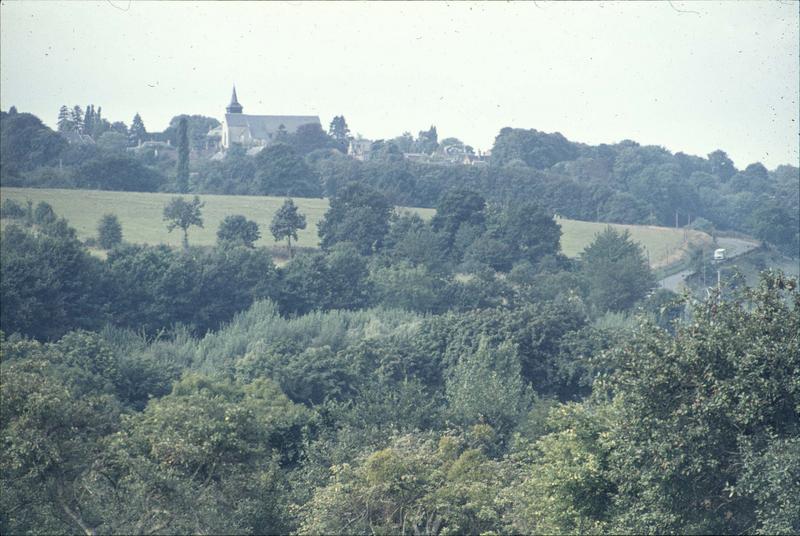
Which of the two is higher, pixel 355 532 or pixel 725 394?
pixel 725 394

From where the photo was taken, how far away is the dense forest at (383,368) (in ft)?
52.0

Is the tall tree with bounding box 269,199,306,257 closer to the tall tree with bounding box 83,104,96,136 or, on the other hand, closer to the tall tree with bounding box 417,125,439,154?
the tall tree with bounding box 83,104,96,136

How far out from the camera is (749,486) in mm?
14750

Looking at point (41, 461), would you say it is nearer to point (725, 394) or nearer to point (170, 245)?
point (725, 394)

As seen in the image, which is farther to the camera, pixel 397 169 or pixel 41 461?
pixel 397 169

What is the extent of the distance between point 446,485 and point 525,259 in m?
44.7

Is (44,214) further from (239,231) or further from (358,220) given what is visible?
(358,220)

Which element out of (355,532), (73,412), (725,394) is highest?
(725,394)

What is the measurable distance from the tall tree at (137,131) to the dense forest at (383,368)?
101 ft

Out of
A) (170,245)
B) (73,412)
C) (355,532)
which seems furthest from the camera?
(170,245)

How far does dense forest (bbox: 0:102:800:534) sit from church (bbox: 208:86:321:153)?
42.4 metres

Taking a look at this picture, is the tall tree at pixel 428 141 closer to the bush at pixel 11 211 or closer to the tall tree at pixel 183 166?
the tall tree at pixel 183 166

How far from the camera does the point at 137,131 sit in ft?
396

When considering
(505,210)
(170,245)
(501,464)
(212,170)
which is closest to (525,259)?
(505,210)
